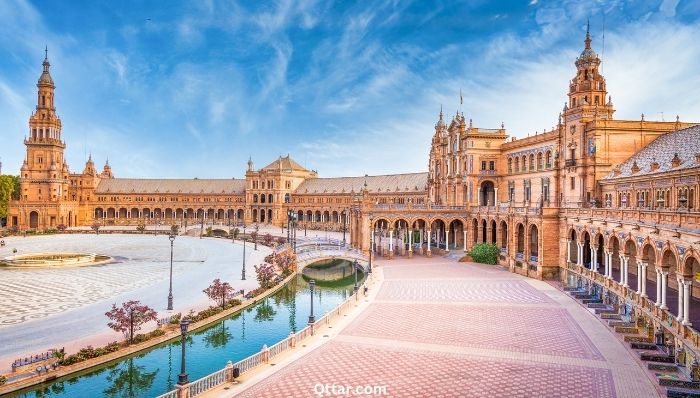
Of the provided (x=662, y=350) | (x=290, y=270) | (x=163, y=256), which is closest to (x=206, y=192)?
(x=163, y=256)

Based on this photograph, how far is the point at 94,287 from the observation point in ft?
148

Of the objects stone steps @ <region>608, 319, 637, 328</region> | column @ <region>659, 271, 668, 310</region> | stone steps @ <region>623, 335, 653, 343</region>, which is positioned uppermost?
column @ <region>659, 271, 668, 310</region>

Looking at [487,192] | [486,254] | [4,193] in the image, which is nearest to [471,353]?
[486,254]

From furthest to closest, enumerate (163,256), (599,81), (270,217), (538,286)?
(270,217) → (163,256) → (599,81) → (538,286)

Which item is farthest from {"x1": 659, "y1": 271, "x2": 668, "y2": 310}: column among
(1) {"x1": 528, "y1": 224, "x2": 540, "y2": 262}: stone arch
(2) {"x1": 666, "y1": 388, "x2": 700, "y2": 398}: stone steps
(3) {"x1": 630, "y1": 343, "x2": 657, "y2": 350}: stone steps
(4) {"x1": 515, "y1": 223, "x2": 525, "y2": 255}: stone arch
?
(4) {"x1": 515, "y1": 223, "x2": 525, "y2": 255}: stone arch

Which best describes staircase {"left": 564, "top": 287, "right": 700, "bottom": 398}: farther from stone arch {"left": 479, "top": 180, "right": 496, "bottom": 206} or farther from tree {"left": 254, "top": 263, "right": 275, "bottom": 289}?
stone arch {"left": 479, "top": 180, "right": 496, "bottom": 206}

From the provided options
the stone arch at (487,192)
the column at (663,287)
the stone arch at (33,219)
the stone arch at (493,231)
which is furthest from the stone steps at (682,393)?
the stone arch at (33,219)

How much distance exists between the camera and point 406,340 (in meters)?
27.9

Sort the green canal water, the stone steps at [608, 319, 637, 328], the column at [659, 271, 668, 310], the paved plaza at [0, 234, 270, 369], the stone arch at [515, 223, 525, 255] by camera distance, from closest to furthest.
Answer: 1. the green canal water
2. the column at [659, 271, 668, 310]
3. the paved plaza at [0, 234, 270, 369]
4. the stone steps at [608, 319, 637, 328]
5. the stone arch at [515, 223, 525, 255]

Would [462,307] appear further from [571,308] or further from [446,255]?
[446,255]

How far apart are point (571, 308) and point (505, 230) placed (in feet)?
89.2

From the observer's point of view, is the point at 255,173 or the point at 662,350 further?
the point at 255,173

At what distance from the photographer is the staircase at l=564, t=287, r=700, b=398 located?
787 inches

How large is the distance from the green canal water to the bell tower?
92.2m
